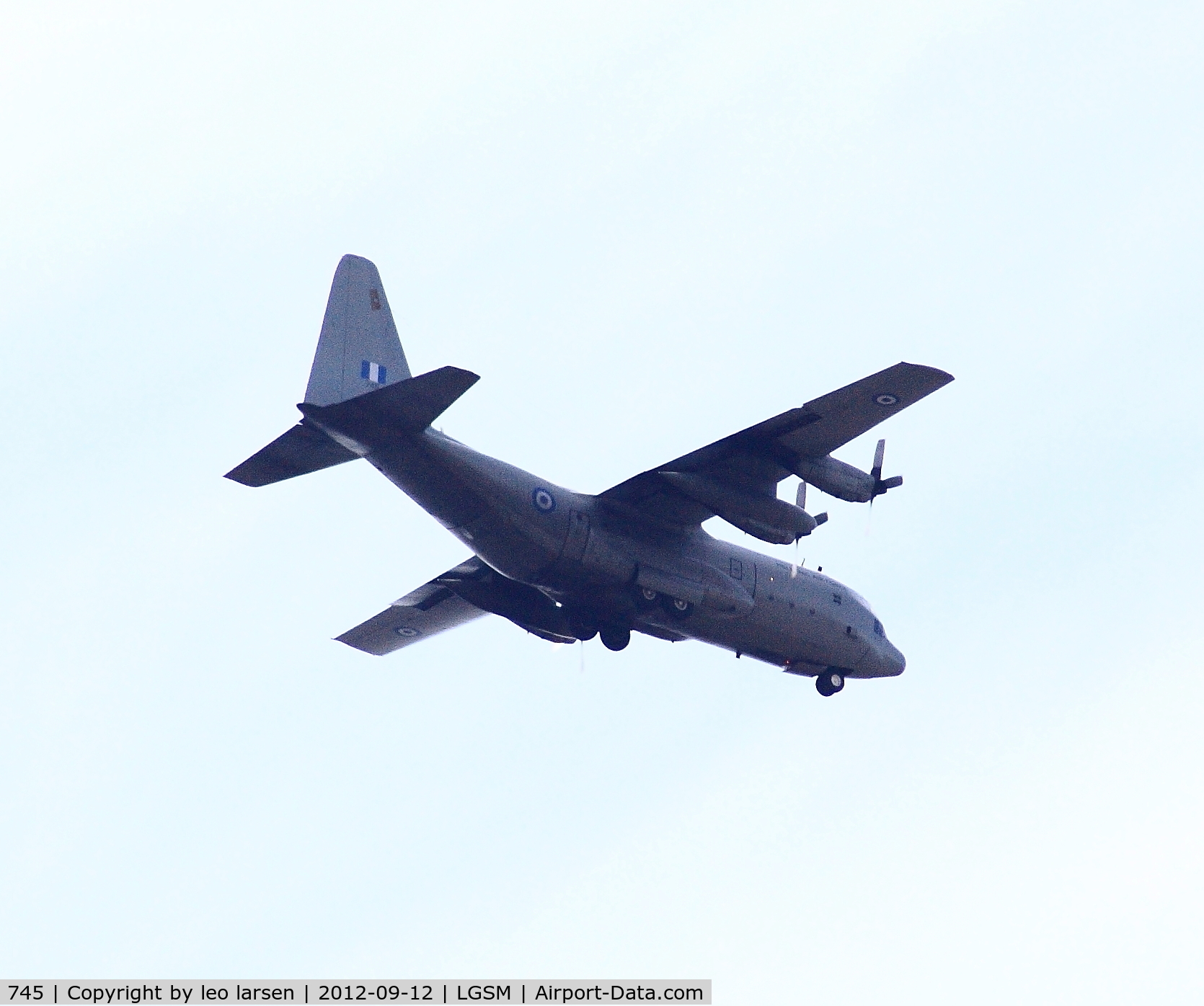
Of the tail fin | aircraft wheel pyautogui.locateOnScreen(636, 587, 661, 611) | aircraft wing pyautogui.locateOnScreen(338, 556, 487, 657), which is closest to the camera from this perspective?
the tail fin

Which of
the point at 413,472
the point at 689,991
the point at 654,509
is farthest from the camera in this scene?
the point at 654,509

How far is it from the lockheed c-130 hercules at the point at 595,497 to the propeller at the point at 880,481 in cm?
3

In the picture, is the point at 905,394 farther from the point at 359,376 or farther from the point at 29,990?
the point at 29,990

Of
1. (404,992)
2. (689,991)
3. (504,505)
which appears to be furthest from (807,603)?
(404,992)

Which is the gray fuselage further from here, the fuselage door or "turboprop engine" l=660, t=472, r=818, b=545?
"turboprop engine" l=660, t=472, r=818, b=545

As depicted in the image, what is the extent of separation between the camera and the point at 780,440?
98.2 ft

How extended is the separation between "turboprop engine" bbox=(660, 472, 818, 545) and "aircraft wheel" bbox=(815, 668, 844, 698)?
5.69 metres

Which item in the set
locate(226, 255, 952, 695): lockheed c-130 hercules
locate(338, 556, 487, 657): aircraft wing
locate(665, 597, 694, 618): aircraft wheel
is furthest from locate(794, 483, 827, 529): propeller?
locate(338, 556, 487, 657): aircraft wing

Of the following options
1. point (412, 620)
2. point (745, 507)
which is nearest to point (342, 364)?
point (745, 507)

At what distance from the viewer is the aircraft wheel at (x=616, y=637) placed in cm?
3173

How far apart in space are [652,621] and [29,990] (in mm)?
13310

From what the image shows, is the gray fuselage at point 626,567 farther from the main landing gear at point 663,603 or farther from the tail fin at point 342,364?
the tail fin at point 342,364

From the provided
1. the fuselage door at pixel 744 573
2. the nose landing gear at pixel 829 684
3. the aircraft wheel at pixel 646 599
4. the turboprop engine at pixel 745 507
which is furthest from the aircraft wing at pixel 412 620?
the nose landing gear at pixel 829 684

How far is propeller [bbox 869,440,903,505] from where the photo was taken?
31.0 m
